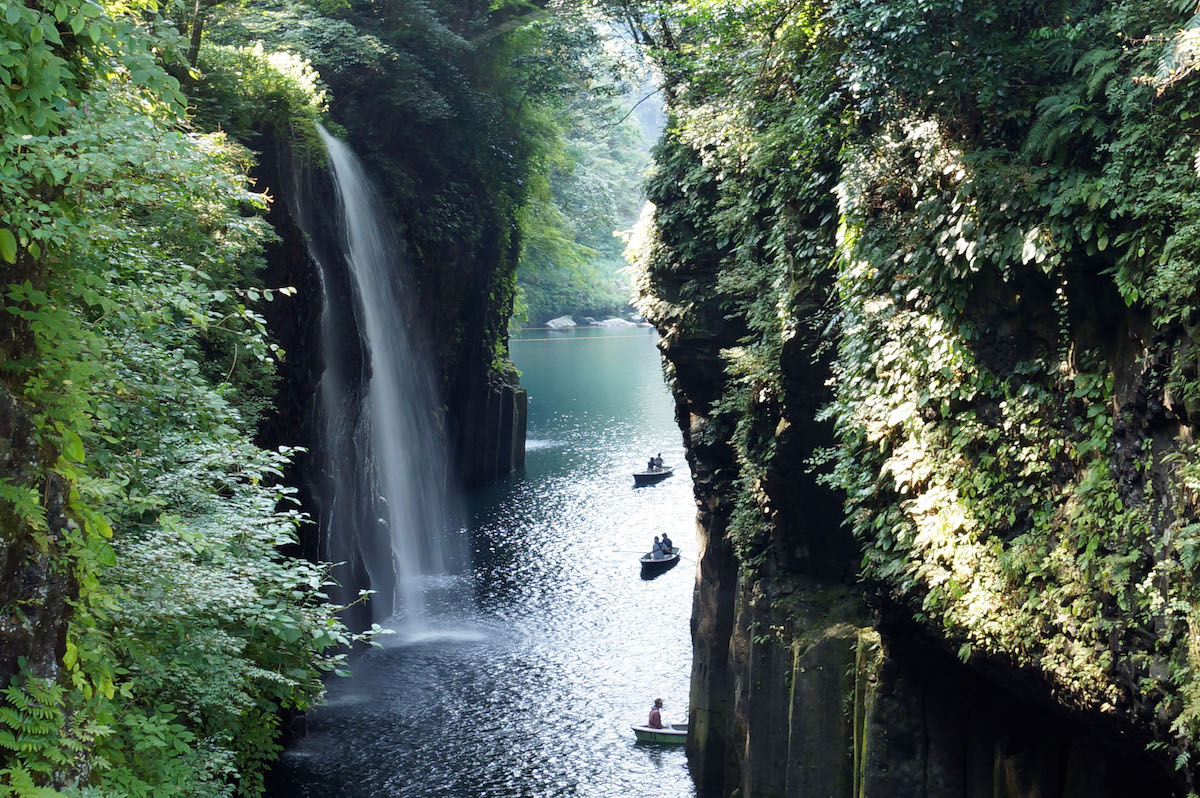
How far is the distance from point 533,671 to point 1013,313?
1579 cm

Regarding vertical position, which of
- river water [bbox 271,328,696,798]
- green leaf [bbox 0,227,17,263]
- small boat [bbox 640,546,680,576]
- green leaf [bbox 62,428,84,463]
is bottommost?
river water [bbox 271,328,696,798]

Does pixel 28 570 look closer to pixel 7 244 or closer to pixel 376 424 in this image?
pixel 7 244

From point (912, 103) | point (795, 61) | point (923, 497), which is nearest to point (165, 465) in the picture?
point (923, 497)

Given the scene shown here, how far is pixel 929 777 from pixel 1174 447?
17.4ft

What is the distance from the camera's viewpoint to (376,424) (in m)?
27.3

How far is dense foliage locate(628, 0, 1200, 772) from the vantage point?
745 cm

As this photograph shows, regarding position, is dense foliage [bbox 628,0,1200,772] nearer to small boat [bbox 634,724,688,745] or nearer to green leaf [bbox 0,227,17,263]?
small boat [bbox 634,724,688,745]

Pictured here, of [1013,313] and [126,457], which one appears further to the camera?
[1013,313]

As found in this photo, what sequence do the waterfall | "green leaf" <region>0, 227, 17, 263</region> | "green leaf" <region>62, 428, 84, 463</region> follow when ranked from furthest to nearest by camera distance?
the waterfall
"green leaf" <region>62, 428, 84, 463</region>
"green leaf" <region>0, 227, 17, 263</region>

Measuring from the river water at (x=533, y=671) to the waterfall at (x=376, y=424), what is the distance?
1.35m

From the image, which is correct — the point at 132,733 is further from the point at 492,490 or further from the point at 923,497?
the point at 492,490

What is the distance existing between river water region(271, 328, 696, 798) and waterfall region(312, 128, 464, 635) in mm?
1355

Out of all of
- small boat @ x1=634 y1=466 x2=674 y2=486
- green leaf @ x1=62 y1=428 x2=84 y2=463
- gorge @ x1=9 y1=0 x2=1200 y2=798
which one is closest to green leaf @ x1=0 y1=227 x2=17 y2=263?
gorge @ x1=9 y1=0 x2=1200 y2=798

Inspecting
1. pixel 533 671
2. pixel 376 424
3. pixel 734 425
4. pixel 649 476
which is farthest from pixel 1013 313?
pixel 649 476
